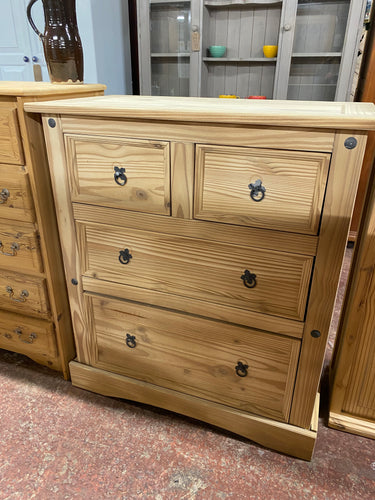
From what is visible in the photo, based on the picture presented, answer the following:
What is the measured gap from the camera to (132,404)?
50.6 inches

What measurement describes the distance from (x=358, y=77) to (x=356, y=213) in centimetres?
84

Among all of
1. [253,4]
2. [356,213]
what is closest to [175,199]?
[356,213]

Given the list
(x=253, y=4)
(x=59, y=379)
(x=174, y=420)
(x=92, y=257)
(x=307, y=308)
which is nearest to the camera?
(x=307, y=308)

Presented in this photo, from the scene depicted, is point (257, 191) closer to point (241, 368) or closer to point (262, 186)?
point (262, 186)

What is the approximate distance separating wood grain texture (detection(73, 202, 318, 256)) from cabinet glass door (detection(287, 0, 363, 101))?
1.91 meters

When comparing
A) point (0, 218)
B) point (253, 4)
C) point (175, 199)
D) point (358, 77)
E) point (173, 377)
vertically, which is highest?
point (253, 4)

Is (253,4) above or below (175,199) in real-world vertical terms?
above

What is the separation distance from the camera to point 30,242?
1.17 m

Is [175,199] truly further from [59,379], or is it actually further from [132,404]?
[59,379]

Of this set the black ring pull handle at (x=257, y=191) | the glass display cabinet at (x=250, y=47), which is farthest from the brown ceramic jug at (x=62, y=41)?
the glass display cabinet at (x=250, y=47)

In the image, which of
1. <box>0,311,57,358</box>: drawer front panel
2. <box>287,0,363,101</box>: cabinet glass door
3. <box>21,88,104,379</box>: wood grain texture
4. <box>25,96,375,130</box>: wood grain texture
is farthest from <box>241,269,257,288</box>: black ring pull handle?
<box>287,0,363,101</box>: cabinet glass door

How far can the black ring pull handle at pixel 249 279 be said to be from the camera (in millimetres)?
946

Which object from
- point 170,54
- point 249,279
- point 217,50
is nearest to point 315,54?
point 217,50

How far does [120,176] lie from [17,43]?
2.07m
